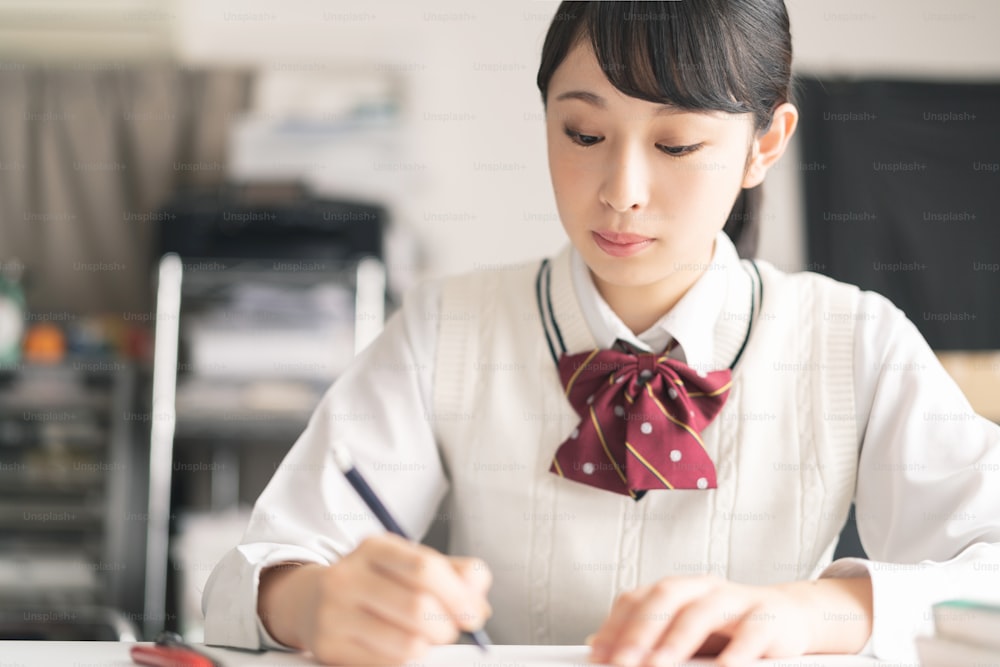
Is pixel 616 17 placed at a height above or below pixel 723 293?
above

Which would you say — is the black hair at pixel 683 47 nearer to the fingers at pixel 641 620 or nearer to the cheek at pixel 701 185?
the cheek at pixel 701 185

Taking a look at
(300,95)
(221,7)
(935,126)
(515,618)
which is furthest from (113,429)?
(935,126)

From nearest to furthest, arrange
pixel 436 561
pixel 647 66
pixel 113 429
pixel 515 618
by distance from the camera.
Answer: pixel 436 561 < pixel 647 66 < pixel 515 618 < pixel 113 429

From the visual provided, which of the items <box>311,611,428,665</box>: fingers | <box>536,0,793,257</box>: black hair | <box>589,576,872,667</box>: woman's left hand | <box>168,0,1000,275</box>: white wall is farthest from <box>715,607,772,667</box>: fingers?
<box>168,0,1000,275</box>: white wall

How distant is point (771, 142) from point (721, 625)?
0.56 metres

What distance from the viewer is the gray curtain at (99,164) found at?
3.68 m

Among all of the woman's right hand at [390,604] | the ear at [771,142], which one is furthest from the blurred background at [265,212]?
the woman's right hand at [390,604]

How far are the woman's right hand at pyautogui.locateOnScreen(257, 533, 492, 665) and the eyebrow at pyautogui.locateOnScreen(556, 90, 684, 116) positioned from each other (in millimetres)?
454

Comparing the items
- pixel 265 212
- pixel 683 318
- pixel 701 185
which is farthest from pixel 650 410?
pixel 265 212

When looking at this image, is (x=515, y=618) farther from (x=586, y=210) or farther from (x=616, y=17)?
(x=616, y=17)

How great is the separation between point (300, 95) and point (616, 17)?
2.85 m

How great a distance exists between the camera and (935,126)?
336 cm

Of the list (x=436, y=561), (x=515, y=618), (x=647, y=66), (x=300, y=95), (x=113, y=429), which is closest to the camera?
(x=436, y=561)

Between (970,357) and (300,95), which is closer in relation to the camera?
(970,357)
